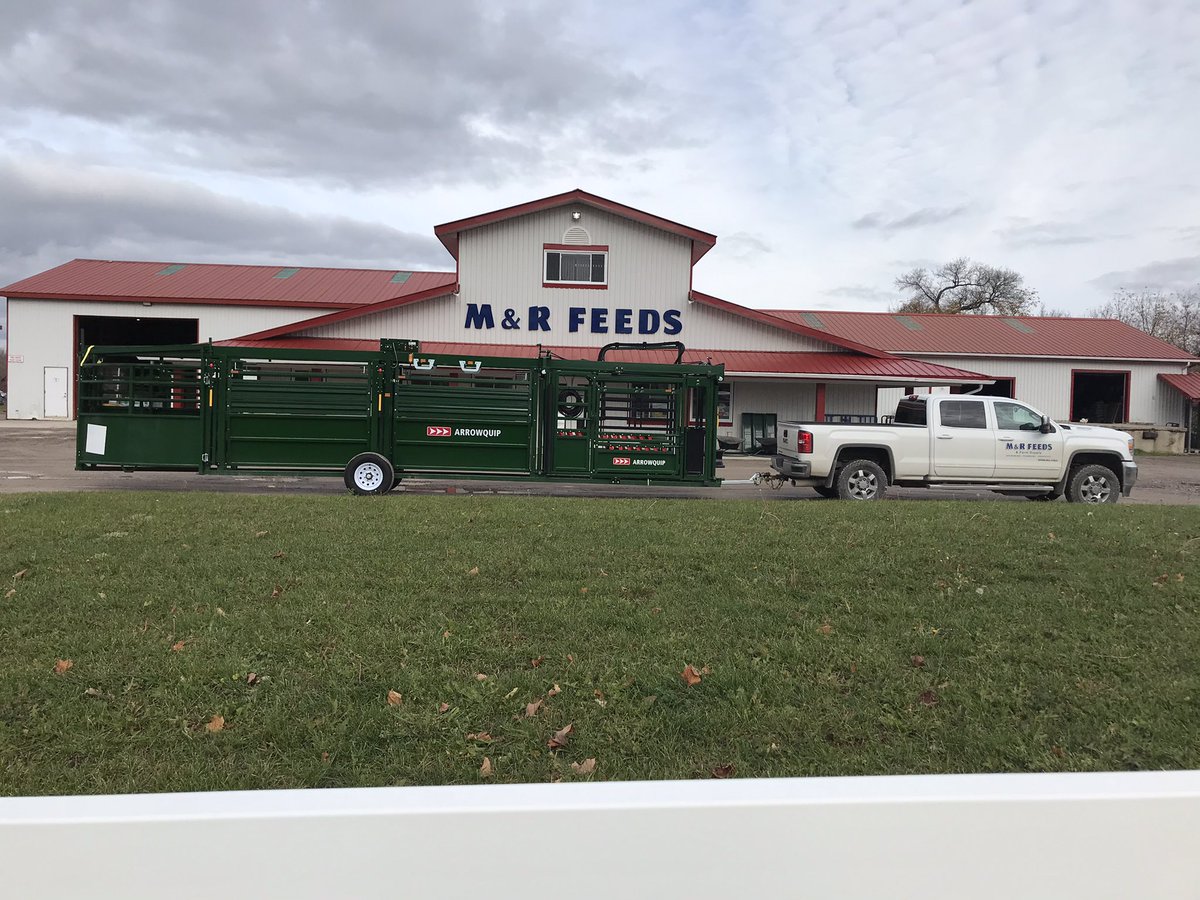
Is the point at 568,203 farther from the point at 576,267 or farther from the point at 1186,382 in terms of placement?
the point at 1186,382

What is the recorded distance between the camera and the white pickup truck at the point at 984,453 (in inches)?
573

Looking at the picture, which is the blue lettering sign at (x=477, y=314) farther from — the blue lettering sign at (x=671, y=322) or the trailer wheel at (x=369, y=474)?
the trailer wheel at (x=369, y=474)

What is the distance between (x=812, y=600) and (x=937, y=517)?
394 cm

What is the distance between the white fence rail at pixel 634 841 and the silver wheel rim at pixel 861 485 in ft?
44.3

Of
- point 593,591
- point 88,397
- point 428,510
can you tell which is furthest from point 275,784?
point 88,397

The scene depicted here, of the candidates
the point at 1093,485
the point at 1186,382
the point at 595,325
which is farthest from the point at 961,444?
the point at 1186,382

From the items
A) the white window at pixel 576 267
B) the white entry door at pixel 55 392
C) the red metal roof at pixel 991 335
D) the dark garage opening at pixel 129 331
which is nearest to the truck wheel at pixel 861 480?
the white window at pixel 576 267

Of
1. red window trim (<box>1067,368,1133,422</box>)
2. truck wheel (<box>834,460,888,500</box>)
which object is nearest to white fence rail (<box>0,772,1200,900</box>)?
truck wheel (<box>834,460,888,500</box>)

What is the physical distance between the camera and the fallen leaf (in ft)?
13.3

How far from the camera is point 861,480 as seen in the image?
14406 mm

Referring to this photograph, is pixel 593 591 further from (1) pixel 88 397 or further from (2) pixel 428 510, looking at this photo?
(1) pixel 88 397

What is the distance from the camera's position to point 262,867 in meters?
1.16

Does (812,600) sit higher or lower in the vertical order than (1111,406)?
lower

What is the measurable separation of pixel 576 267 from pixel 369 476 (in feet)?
41.0
